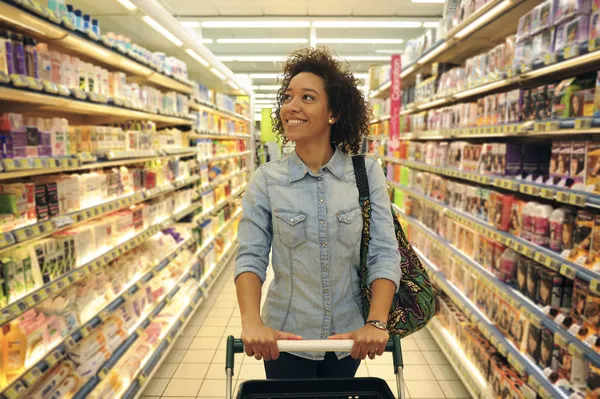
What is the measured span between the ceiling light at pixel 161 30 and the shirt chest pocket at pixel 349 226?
2682 mm

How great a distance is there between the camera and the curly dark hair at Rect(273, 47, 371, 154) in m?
1.64

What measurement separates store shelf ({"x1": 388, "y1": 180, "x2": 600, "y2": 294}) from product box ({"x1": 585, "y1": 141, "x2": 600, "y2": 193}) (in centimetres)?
39

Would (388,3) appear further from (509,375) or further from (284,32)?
(509,375)

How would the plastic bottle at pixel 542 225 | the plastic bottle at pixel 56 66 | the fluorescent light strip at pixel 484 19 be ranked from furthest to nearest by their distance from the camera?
the fluorescent light strip at pixel 484 19 → the plastic bottle at pixel 542 225 → the plastic bottle at pixel 56 66

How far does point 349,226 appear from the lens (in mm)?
1538

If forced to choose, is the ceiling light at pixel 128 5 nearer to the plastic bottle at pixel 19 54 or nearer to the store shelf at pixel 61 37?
the store shelf at pixel 61 37

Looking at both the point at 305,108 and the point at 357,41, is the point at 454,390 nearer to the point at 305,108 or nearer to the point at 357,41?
the point at 305,108

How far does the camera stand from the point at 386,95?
26.5 ft

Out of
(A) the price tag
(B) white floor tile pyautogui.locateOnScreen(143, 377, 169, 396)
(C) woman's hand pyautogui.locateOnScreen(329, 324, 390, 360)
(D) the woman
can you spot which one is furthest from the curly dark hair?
(B) white floor tile pyautogui.locateOnScreen(143, 377, 169, 396)

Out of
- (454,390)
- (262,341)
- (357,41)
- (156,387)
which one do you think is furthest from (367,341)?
(357,41)

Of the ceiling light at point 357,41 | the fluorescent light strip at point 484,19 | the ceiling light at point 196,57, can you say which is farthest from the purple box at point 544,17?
the ceiling light at point 357,41

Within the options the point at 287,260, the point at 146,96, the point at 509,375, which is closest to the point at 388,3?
the point at 146,96

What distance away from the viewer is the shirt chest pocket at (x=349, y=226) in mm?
1532

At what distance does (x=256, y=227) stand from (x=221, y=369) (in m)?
2.67
